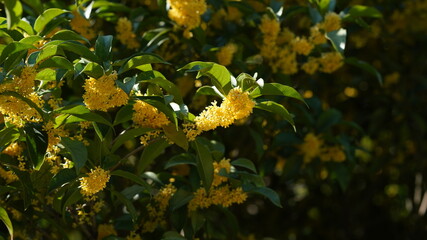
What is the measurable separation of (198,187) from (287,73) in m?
0.70

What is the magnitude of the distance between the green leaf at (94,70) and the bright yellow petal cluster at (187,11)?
62 cm

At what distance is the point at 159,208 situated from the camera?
2271 millimetres

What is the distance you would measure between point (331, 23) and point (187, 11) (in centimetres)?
62

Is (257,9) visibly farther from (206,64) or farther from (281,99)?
(206,64)

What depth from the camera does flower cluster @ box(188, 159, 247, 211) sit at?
209 cm

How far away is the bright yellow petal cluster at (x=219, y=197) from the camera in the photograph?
2.09 m

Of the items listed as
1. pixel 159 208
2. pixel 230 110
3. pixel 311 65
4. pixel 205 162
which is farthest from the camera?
pixel 311 65

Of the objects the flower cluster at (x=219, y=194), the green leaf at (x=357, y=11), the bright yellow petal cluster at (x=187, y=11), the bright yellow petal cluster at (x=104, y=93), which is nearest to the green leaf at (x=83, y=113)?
the bright yellow petal cluster at (x=104, y=93)

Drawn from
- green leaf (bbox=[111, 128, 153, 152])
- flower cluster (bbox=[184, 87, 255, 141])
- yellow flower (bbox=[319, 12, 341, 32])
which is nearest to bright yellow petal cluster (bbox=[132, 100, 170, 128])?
green leaf (bbox=[111, 128, 153, 152])

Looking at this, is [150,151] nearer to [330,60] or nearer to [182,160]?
[182,160]

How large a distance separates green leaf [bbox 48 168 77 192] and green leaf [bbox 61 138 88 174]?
127 mm

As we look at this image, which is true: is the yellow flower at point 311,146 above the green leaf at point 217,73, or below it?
below

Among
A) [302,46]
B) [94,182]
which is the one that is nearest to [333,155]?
[302,46]

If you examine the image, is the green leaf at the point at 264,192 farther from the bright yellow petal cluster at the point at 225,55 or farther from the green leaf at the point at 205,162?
the bright yellow petal cluster at the point at 225,55
